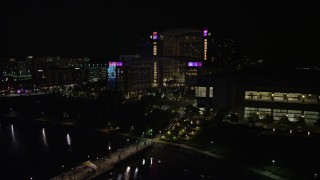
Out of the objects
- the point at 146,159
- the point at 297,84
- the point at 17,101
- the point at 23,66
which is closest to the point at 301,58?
the point at 297,84

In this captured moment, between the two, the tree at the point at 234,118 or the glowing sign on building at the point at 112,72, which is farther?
the glowing sign on building at the point at 112,72

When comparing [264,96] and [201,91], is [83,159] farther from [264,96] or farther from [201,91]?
[264,96]

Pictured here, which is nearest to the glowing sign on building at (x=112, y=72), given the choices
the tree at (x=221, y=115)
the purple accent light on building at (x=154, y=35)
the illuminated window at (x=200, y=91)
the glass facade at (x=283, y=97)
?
the purple accent light on building at (x=154, y=35)

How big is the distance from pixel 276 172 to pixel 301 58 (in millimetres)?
15341

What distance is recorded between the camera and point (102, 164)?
1232 centimetres

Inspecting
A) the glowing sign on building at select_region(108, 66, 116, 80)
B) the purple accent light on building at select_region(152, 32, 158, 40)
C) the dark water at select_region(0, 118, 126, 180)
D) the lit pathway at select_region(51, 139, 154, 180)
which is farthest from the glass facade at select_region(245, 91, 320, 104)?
the purple accent light on building at select_region(152, 32, 158, 40)

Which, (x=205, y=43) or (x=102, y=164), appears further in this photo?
(x=205, y=43)

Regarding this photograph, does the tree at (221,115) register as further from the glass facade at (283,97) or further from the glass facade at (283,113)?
the glass facade at (283,97)

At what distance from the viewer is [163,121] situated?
58.1 ft

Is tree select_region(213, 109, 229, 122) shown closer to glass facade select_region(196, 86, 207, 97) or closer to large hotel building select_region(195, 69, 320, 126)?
large hotel building select_region(195, 69, 320, 126)

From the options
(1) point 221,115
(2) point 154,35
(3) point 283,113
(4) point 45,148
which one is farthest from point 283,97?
(2) point 154,35

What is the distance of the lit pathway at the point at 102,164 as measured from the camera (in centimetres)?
1113

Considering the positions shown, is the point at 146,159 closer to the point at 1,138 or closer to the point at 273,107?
the point at 273,107

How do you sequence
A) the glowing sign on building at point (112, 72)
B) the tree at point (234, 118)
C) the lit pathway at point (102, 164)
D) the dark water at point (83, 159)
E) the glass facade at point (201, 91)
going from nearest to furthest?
the lit pathway at point (102, 164) → the dark water at point (83, 159) → the tree at point (234, 118) → the glass facade at point (201, 91) → the glowing sign on building at point (112, 72)
